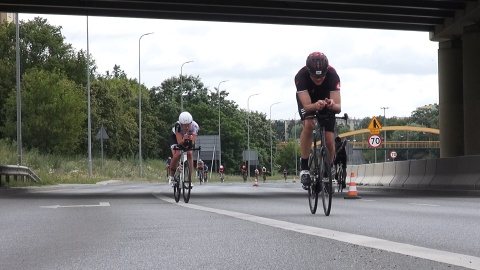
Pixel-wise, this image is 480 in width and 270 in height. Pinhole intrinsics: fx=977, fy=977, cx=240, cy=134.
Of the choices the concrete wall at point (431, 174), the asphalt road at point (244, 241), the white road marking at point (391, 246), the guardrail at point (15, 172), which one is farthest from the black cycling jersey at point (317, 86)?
the guardrail at point (15, 172)

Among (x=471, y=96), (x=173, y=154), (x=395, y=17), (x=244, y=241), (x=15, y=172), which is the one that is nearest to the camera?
(x=244, y=241)

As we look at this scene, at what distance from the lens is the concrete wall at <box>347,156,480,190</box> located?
2583cm

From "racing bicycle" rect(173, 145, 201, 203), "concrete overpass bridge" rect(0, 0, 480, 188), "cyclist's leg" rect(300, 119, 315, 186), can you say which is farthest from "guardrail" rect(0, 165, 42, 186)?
"cyclist's leg" rect(300, 119, 315, 186)

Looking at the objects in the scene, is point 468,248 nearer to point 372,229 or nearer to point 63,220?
point 372,229

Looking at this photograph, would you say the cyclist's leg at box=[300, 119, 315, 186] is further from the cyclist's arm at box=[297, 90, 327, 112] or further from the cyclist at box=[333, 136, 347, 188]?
the cyclist at box=[333, 136, 347, 188]

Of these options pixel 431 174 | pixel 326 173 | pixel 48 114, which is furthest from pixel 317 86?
pixel 48 114

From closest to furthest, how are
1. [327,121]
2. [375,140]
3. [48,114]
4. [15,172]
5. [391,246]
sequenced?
[391,246] < [327,121] < [15,172] < [375,140] < [48,114]

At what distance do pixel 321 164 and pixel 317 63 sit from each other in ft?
4.22

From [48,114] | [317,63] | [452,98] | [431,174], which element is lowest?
[431,174]

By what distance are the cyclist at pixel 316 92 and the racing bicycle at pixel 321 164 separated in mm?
66

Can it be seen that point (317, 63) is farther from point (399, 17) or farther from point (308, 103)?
point (399, 17)

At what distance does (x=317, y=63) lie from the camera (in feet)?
39.6

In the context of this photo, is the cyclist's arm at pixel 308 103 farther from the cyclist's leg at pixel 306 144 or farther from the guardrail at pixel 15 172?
the guardrail at pixel 15 172

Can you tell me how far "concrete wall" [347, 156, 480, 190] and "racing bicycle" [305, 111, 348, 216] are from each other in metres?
13.4
